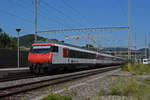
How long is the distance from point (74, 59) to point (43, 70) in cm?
628

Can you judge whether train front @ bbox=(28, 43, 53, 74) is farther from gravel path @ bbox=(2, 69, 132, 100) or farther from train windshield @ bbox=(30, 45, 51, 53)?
gravel path @ bbox=(2, 69, 132, 100)

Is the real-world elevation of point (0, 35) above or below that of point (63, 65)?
above

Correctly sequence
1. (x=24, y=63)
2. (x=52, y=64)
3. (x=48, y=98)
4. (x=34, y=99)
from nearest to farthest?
(x=48, y=98) → (x=34, y=99) → (x=52, y=64) → (x=24, y=63)

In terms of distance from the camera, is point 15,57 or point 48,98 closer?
point 48,98

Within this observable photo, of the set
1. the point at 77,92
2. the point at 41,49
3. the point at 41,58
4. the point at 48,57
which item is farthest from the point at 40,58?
the point at 77,92

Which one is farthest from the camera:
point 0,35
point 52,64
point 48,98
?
point 0,35

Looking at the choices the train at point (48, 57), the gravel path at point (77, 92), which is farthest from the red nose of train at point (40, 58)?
the gravel path at point (77, 92)

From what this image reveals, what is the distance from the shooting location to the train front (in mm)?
18069

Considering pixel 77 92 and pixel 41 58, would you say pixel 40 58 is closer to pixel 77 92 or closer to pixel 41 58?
pixel 41 58

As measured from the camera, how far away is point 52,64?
18.2 m

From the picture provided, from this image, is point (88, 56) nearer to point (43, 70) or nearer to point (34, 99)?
point (43, 70)

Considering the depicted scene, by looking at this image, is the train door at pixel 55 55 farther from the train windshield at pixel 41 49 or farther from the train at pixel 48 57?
the train windshield at pixel 41 49

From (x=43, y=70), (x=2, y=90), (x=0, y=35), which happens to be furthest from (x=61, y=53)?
(x=0, y=35)

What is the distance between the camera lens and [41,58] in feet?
60.4
